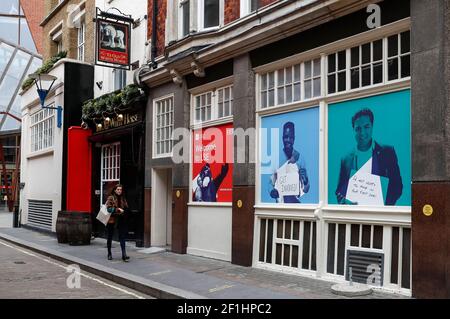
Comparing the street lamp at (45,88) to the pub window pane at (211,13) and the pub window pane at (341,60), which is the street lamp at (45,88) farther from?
the pub window pane at (341,60)

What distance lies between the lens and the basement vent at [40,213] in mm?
21203

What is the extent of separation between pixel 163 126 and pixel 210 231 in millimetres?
3664

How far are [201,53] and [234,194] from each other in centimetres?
348

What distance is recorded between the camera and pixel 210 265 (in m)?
11.4

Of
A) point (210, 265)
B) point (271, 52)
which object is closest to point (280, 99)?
point (271, 52)

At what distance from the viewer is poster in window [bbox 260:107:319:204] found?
32.3ft

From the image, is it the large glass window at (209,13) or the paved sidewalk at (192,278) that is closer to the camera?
the paved sidewalk at (192,278)

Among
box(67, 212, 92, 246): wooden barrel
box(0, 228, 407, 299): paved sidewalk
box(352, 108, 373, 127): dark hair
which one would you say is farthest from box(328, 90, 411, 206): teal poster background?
box(67, 212, 92, 246): wooden barrel

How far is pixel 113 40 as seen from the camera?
52.4 feet

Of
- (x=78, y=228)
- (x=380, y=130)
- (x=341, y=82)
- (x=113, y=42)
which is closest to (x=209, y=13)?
(x=113, y=42)

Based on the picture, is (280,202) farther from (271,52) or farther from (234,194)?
(271,52)

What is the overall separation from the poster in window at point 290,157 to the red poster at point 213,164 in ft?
3.82

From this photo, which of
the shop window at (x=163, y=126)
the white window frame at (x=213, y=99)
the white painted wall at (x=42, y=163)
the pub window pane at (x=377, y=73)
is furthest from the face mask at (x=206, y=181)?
the white painted wall at (x=42, y=163)

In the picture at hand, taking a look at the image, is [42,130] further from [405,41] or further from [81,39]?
[405,41]
